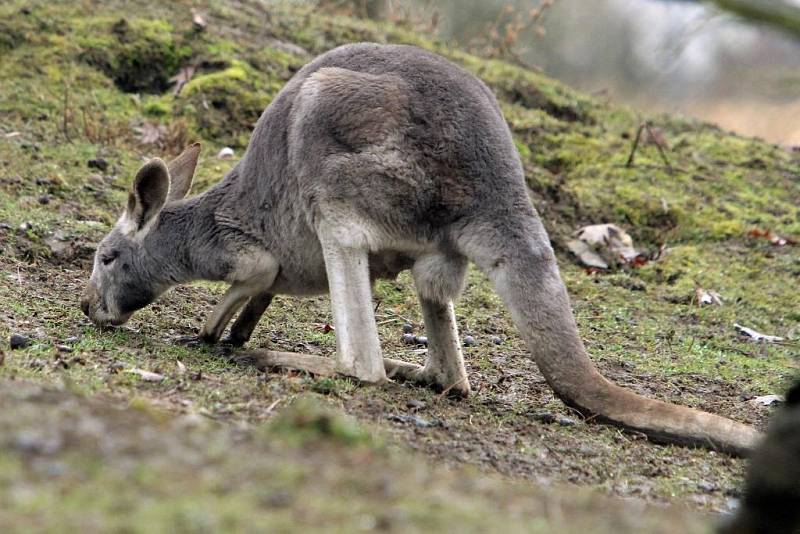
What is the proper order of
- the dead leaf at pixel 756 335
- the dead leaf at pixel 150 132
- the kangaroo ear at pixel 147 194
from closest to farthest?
the kangaroo ear at pixel 147 194, the dead leaf at pixel 756 335, the dead leaf at pixel 150 132

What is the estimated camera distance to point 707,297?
7977mm

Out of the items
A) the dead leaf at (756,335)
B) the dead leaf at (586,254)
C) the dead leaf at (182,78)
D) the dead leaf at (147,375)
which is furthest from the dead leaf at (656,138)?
the dead leaf at (147,375)

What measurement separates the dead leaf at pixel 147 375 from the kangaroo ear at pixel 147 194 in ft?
4.89

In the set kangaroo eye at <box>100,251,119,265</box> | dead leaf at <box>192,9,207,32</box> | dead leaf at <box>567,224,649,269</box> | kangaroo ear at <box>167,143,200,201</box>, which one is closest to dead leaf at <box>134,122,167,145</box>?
dead leaf at <box>192,9,207,32</box>

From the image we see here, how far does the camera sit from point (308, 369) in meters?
5.30

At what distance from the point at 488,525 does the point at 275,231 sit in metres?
3.46

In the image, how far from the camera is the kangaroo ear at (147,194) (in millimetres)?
5816

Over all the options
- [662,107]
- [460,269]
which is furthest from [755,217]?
[460,269]

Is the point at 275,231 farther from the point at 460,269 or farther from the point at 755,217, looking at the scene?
the point at 755,217

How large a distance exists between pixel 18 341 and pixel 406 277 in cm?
330

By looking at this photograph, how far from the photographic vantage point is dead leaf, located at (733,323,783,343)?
7.40 metres

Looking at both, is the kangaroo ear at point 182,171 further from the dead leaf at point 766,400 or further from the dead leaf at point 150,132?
the dead leaf at point 766,400

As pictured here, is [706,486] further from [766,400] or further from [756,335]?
[756,335]

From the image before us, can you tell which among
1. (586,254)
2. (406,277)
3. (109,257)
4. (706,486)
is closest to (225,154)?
(406,277)
